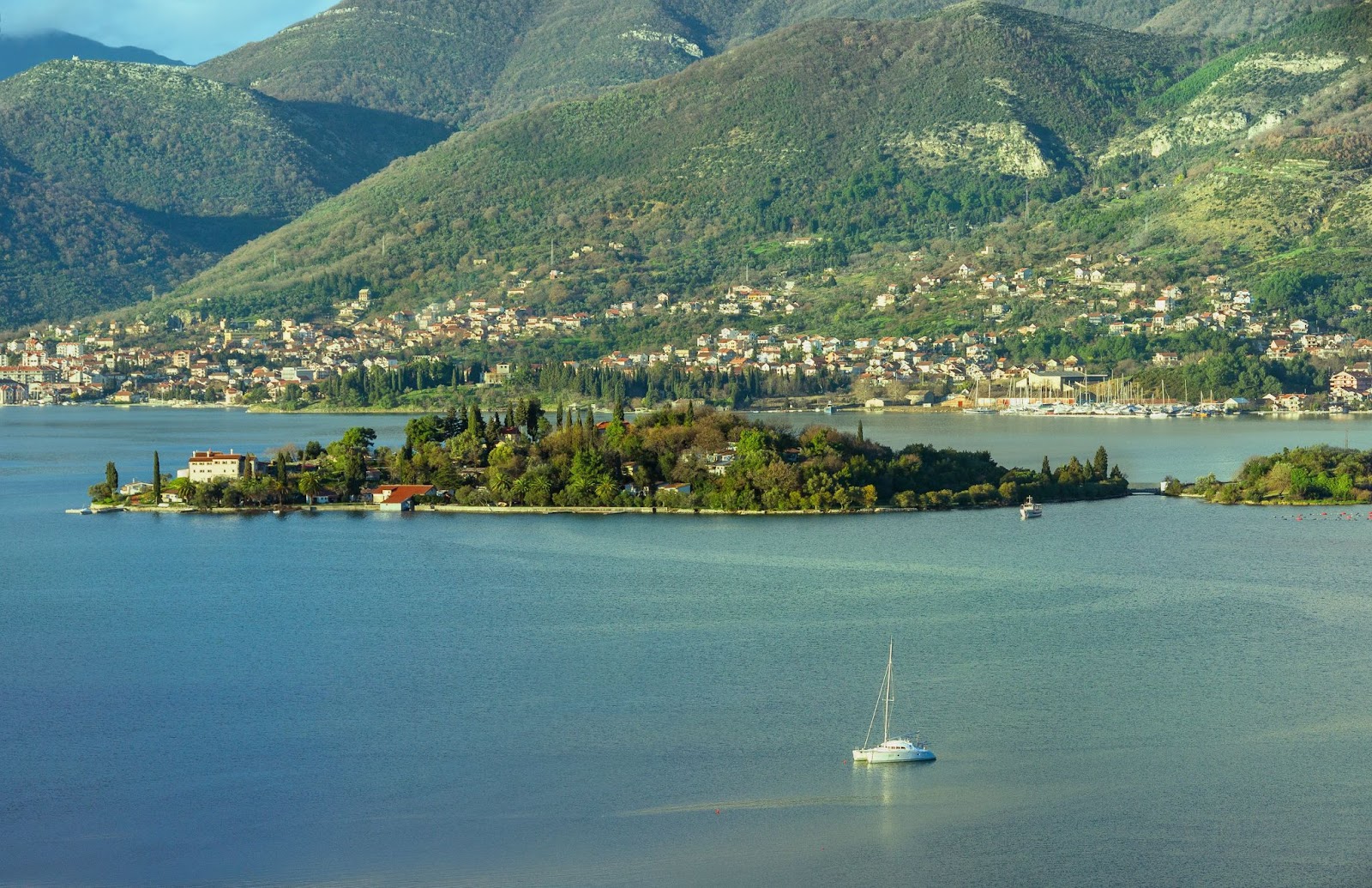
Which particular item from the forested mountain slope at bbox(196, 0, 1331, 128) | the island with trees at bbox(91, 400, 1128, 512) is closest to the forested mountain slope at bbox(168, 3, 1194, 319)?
the forested mountain slope at bbox(196, 0, 1331, 128)

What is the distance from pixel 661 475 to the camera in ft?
121

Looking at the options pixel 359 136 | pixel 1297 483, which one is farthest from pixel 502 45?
pixel 1297 483

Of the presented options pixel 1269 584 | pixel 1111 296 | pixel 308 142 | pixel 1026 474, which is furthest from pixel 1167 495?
pixel 308 142

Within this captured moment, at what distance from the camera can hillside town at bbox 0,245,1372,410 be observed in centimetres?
6969

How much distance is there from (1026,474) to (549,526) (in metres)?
9.20

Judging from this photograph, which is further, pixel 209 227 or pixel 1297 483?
pixel 209 227

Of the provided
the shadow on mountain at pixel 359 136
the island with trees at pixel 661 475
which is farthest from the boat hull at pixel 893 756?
the shadow on mountain at pixel 359 136

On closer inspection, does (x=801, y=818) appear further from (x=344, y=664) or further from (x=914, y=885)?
(x=344, y=664)

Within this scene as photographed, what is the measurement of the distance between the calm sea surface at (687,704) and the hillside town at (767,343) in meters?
36.8

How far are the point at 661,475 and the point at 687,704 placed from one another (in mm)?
17285

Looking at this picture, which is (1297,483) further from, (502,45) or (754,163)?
(502,45)

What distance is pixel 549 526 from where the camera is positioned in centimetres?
3403

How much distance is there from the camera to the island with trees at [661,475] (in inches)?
1404

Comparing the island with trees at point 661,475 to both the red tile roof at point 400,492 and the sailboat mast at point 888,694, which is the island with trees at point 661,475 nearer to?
the red tile roof at point 400,492
